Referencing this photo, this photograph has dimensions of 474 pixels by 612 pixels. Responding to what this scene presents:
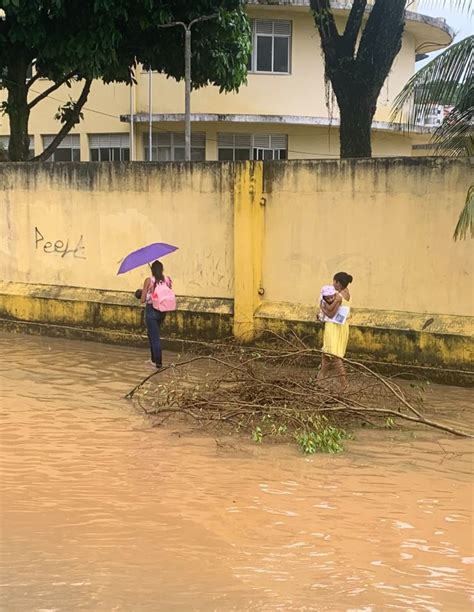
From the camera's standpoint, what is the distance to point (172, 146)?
736 inches

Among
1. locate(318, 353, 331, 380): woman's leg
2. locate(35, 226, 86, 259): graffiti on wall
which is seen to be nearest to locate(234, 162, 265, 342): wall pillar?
locate(318, 353, 331, 380): woman's leg

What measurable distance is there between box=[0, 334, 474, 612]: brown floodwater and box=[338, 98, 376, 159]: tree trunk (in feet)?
16.5

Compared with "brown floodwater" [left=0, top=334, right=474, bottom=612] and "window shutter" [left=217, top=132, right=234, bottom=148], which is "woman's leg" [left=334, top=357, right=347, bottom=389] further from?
"window shutter" [left=217, top=132, right=234, bottom=148]

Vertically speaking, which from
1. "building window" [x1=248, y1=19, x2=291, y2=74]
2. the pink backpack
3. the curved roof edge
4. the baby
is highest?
"building window" [x1=248, y1=19, x2=291, y2=74]

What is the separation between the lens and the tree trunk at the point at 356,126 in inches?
392

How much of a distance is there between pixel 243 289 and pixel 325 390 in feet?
9.32

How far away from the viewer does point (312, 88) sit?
725 inches

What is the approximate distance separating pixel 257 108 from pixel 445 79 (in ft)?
39.0

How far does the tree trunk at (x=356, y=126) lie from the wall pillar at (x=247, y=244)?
2276 mm

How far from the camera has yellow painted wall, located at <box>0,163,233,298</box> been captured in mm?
8812

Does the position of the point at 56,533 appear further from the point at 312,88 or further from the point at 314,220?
the point at 312,88

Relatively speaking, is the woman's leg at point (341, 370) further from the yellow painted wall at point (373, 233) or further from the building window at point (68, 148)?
the building window at point (68, 148)

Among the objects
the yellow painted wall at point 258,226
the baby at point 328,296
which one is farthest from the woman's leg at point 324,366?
the yellow painted wall at point 258,226

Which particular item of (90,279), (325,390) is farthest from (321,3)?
(325,390)
